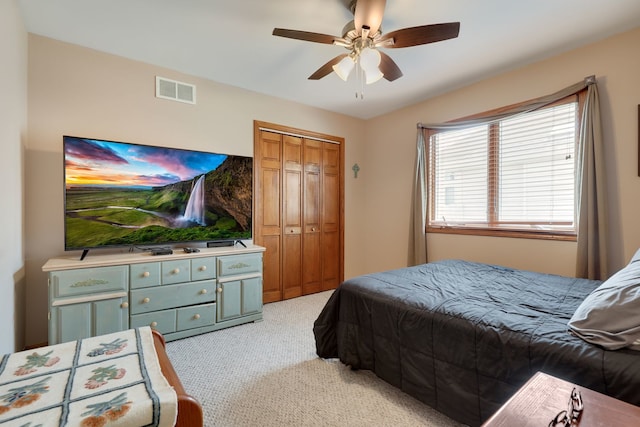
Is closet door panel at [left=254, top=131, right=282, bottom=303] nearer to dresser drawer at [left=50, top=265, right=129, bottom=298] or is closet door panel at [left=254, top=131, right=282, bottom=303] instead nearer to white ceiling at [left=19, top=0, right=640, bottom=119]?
white ceiling at [left=19, top=0, right=640, bottom=119]

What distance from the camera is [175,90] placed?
2.91 meters

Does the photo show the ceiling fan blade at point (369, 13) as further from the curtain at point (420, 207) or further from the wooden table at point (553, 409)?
the curtain at point (420, 207)

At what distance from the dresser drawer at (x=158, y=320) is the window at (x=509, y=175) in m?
3.00

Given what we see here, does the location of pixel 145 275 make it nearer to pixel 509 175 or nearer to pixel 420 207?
pixel 420 207

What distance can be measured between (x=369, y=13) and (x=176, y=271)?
95.7 inches

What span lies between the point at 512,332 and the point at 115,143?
3.08 m

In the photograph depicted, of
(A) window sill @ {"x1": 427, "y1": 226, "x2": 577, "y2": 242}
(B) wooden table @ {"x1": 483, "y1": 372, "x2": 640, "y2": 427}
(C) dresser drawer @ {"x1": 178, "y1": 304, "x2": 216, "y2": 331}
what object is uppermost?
(A) window sill @ {"x1": 427, "y1": 226, "x2": 577, "y2": 242}

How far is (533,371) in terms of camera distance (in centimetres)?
120

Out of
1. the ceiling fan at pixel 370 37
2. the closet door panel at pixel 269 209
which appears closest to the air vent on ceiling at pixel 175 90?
the closet door panel at pixel 269 209

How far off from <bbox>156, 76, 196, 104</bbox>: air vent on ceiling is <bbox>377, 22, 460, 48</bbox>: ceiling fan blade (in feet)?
6.69

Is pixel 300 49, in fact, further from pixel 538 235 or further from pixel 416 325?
pixel 538 235

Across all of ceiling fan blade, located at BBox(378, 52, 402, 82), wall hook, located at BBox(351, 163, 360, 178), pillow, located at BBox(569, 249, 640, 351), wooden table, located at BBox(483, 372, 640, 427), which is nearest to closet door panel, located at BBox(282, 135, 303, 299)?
wall hook, located at BBox(351, 163, 360, 178)

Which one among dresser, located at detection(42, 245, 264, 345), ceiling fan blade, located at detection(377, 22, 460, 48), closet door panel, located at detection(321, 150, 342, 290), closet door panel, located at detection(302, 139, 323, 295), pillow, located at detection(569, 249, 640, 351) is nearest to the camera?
pillow, located at detection(569, 249, 640, 351)

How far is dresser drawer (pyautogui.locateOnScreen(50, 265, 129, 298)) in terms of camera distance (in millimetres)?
2068
